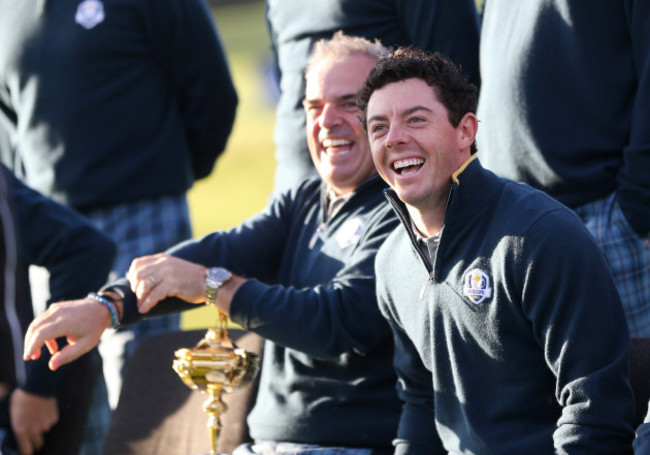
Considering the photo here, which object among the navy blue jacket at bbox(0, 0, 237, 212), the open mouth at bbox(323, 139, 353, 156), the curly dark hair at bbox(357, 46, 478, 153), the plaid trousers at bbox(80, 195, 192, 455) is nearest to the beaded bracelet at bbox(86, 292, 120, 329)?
the open mouth at bbox(323, 139, 353, 156)

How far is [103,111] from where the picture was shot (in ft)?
14.8

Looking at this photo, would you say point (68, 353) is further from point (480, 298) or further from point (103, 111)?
point (103, 111)

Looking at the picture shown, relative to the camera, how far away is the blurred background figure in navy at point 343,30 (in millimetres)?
3701

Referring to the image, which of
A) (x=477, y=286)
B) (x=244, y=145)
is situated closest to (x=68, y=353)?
(x=477, y=286)

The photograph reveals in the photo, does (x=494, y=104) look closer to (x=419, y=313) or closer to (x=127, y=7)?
(x=419, y=313)

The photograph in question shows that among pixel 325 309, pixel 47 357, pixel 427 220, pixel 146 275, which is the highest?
pixel 427 220

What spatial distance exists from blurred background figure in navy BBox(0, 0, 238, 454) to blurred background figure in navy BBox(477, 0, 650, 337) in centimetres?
166

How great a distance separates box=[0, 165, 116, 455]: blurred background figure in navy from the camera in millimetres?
3500

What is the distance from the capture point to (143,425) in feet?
11.7

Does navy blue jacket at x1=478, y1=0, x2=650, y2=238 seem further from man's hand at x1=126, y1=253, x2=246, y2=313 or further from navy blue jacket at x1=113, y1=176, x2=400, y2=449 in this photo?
man's hand at x1=126, y1=253, x2=246, y2=313

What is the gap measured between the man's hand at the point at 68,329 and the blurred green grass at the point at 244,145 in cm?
1235

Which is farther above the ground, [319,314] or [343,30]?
[343,30]

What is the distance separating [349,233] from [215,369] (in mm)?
533

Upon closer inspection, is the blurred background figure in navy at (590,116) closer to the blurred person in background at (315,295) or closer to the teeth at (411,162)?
the blurred person in background at (315,295)
